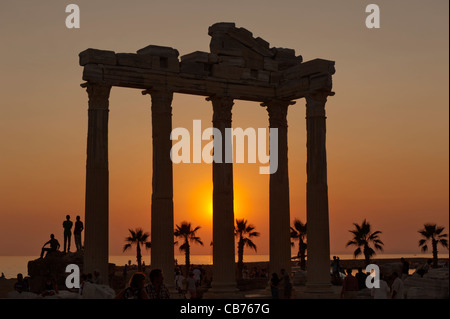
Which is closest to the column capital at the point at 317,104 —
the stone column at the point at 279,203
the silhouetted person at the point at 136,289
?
the stone column at the point at 279,203

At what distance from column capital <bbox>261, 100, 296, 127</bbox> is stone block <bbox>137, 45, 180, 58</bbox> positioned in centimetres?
789

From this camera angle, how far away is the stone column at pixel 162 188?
1614 inches

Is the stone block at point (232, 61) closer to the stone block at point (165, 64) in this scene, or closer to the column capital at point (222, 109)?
the column capital at point (222, 109)

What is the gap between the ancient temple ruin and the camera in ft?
128

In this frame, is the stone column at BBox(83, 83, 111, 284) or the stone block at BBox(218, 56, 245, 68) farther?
the stone block at BBox(218, 56, 245, 68)

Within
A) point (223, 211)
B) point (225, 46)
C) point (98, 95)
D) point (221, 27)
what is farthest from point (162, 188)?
point (221, 27)

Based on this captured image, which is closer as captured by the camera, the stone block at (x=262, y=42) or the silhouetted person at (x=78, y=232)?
the silhouetted person at (x=78, y=232)

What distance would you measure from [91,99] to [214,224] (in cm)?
1076

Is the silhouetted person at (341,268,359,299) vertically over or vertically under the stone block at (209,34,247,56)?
under

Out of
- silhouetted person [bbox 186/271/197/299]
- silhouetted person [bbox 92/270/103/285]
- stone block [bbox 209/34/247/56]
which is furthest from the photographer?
stone block [bbox 209/34/247/56]

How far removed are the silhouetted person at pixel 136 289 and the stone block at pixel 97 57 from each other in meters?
23.4

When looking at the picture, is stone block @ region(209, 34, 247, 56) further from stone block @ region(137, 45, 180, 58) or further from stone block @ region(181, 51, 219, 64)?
stone block @ region(137, 45, 180, 58)

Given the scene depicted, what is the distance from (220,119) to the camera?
4397 cm

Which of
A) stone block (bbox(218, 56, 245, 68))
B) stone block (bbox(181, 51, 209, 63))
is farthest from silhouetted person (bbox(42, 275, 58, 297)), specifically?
stone block (bbox(218, 56, 245, 68))
